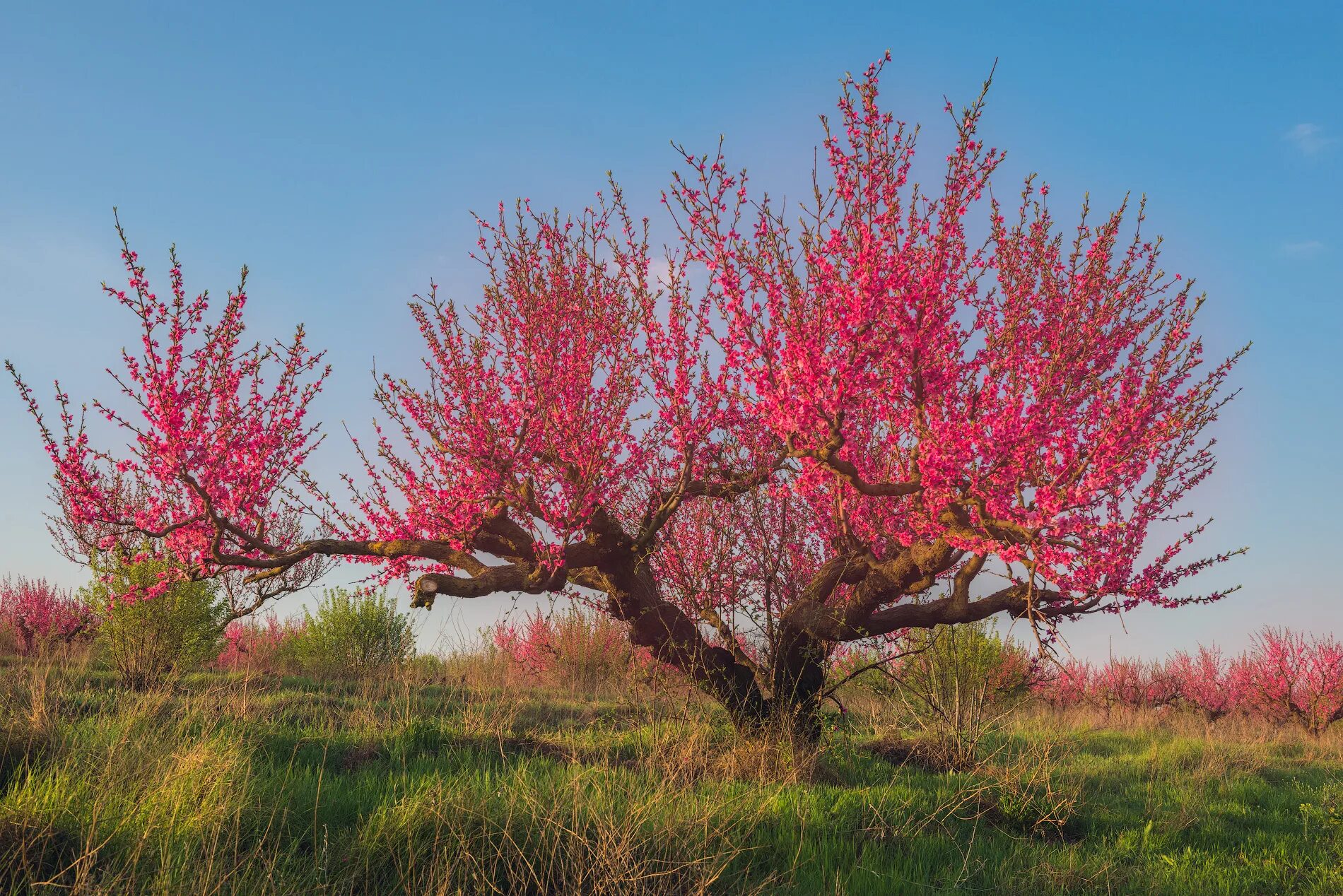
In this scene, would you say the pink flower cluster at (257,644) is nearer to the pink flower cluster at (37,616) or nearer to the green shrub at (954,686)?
the pink flower cluster at (37,616)

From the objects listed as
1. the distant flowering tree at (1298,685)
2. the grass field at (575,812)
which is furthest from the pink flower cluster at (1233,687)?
the grass field at (575,812)

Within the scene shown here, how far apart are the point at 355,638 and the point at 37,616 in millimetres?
8253

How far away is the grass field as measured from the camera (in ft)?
15.9

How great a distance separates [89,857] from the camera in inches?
177

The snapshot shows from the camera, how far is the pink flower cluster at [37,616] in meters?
17.6

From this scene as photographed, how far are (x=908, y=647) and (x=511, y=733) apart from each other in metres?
4.97

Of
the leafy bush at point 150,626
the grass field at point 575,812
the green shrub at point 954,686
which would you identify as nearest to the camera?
the grass field at point 575,812

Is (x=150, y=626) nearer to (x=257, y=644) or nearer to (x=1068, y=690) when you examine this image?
(x=257, y=644)

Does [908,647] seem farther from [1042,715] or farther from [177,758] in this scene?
[177,758]

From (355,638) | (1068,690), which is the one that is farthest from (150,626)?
(1068,690)

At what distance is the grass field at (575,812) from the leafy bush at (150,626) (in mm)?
2940

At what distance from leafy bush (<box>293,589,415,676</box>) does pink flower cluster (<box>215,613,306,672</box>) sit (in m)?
1.06

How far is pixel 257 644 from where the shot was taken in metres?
19.5

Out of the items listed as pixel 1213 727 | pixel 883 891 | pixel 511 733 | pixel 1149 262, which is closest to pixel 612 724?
pixel 511 733
